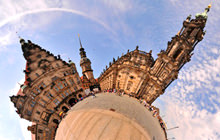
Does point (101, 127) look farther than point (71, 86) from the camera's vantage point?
No

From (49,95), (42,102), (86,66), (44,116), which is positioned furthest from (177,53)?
(44,116)

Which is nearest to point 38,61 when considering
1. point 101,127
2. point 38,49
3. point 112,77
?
point 38,49

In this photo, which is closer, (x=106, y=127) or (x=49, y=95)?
(x=106, y=127)

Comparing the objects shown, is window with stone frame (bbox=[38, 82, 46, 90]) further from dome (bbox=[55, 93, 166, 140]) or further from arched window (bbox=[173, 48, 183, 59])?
arched window (bbox=[173, 48, 183, 59])

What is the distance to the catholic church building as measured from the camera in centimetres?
3070

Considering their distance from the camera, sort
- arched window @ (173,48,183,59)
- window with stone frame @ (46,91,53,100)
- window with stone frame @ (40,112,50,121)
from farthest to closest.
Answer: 1. arched window @ (173,48,183,59)
2. window with stone frame @ (46,91,53,100)
3. window with stone frame @ (40,112,50,121)

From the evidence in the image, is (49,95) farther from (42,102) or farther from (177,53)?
(177,53)

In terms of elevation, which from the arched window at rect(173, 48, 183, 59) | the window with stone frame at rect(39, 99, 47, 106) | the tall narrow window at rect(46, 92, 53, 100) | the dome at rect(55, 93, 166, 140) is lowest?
the dome at rect(55, 93, 166, 140)

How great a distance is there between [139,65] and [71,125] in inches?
1362

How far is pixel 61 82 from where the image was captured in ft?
108

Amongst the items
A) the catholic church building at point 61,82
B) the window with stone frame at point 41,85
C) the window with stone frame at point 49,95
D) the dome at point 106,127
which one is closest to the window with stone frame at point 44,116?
the catholic church building at point 61,82

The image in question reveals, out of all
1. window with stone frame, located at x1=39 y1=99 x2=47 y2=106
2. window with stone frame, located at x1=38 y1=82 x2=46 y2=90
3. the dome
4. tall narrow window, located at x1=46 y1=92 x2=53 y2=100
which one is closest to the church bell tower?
tall narrow window, located at x1=46 y1=92 x2=53 y2=100

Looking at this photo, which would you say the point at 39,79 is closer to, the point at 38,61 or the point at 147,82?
the point at 38,61

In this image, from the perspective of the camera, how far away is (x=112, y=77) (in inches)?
1714
